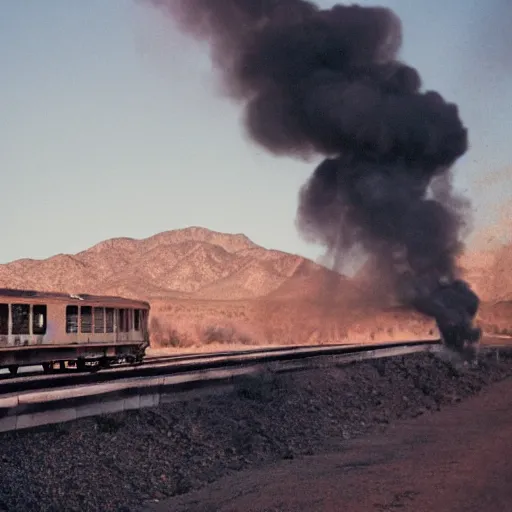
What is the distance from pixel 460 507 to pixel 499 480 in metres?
2.26

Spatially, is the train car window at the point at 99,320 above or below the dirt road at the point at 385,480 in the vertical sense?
above

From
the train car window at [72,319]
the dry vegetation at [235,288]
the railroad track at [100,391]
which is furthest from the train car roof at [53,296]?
the dry vegetation at [235,288]

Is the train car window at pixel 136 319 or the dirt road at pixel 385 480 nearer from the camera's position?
the dirt road at pixel 385 480

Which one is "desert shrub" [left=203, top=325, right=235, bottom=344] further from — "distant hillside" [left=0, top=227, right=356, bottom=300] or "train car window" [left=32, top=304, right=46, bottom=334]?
"distant hillside" [left=0, top=227, right=356, bottom=300]

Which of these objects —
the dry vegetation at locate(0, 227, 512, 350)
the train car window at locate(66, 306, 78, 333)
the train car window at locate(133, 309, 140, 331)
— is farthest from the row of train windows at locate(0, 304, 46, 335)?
the dry vegetation at locate(0, 227, 512, 350)

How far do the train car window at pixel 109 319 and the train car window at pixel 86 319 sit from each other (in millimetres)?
1106

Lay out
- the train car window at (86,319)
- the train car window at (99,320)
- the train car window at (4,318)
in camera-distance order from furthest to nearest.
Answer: the train car window at (99,320), the train car window at (86,319), the train car window at (4,318)

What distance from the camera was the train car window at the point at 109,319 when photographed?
89.1 feet

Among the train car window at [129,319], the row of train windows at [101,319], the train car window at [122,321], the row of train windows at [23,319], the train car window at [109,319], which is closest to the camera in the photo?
Result: the row of train windows at [23,319]

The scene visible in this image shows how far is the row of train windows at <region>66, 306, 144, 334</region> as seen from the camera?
2502 cm

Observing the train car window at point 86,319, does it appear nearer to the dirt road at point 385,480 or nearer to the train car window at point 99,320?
the train car window at point 99,320

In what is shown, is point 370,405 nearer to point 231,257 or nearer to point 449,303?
point 449,303

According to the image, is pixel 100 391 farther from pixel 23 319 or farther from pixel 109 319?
pixel 109 319

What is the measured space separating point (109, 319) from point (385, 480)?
1417 centimetres
